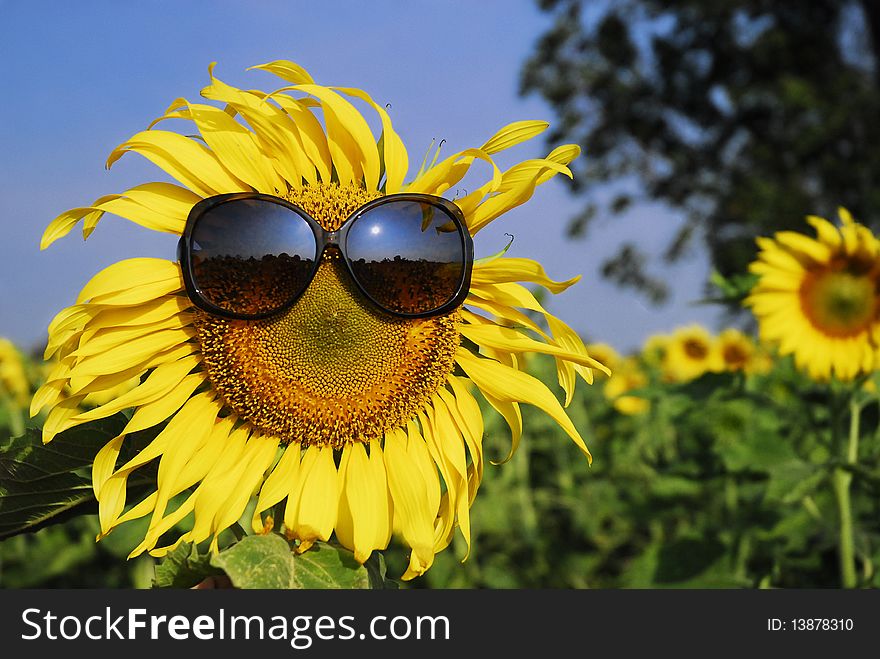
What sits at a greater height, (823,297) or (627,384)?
(823,297)

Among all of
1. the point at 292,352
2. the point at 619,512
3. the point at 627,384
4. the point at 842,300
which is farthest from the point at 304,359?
the point at 627,384

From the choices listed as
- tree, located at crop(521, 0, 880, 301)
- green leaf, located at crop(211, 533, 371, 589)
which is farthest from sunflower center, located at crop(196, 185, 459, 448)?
tree, located at crop(521, 0, 880, 301)

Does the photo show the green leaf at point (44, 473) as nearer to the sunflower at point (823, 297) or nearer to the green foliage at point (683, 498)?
the green foliage at point (683, 498)

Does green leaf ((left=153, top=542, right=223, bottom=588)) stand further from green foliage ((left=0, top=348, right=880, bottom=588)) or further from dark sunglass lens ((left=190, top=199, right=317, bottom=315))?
dark sunglass lens ((left=190, top=199, right=317, bottom=315))

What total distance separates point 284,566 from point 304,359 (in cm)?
23

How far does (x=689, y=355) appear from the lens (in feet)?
17.1

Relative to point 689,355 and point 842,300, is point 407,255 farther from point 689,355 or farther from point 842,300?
point 689,355

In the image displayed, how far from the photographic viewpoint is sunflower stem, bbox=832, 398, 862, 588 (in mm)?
2285

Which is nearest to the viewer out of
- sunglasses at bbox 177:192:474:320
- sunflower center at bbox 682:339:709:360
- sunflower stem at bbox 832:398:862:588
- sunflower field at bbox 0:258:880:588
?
sunglasses at bbox 177:192:474:320

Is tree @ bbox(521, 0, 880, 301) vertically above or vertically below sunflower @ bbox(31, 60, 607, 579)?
above

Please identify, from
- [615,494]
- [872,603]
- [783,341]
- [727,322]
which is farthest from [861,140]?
[872,603]

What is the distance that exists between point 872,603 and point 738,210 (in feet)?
52.5

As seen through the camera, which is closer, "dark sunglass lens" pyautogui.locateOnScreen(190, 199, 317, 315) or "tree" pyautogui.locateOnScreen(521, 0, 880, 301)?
"dark sunglass lens" pyautogui.locateOnScreen(190, 199, 317, 315)

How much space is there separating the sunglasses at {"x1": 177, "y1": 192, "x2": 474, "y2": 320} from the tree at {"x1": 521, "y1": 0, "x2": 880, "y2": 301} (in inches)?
612
